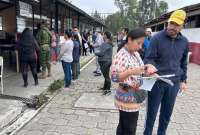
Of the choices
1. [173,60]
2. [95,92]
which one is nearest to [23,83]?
[95,92]

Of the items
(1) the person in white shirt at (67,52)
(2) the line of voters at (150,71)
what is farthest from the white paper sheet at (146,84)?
(1) the person in white shirt at (67,52)

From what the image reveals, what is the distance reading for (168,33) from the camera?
4.17 m

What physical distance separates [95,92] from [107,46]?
4.33 ft

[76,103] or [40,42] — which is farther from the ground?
[40,42]

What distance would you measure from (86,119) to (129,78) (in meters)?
2.84

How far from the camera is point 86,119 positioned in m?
5.98

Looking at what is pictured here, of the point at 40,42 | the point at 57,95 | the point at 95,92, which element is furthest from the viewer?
the point at 40,42

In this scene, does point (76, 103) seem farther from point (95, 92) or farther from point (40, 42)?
point (40, 42)

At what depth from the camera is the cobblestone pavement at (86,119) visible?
5340 mm

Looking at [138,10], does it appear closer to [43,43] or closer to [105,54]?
[43,43]

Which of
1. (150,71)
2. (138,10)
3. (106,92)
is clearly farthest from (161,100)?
(138,10)

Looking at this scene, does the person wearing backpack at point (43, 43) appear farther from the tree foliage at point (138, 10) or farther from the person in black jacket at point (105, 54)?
the tree foliage at point (138, 10)

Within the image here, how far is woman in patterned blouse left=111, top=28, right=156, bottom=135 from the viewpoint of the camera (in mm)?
3329

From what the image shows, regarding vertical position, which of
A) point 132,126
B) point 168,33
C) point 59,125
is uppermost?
point 168,33
